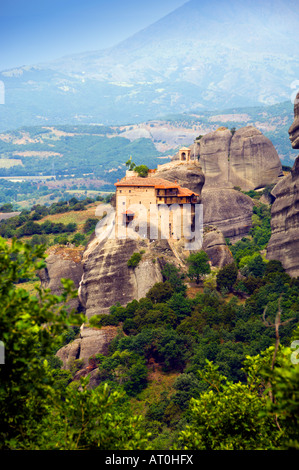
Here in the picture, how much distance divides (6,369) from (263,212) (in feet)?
307

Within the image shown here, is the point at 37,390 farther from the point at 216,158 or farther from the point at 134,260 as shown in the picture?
the point at 216,158

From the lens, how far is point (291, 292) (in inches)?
2318

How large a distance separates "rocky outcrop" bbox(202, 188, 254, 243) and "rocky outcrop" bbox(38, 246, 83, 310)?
35.0 meters

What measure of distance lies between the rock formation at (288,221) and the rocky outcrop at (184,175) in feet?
32.1

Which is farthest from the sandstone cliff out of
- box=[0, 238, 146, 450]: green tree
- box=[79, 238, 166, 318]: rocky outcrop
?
box=[0, 238, 146, 450]: green tree

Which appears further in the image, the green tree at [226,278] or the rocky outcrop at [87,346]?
the green tree at [226,278]

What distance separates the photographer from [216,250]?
74938mm

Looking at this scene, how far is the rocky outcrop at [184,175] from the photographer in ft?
230

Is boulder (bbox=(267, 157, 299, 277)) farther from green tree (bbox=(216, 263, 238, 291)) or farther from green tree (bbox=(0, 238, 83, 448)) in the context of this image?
green tree (bbox=(0, 238, 83, 448))

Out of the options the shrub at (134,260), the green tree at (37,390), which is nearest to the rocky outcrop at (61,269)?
the shrub at (134,260)

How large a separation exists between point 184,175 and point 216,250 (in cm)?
1068

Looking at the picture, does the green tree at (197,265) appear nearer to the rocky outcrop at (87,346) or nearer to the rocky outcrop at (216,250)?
the rocky outcrop at (216,250)
